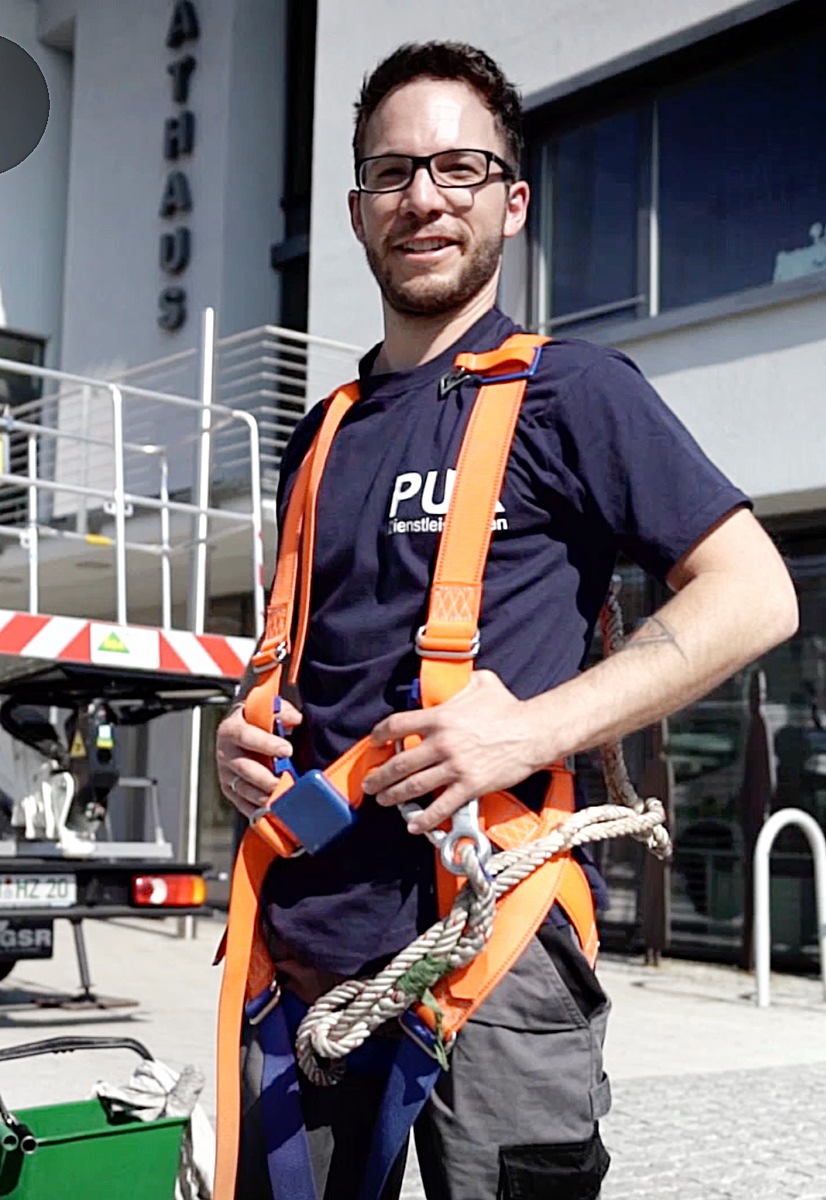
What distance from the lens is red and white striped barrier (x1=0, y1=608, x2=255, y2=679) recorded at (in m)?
7.35

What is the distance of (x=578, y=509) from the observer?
79.7 inches

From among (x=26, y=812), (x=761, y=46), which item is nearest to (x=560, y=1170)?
(x=26, y=812)

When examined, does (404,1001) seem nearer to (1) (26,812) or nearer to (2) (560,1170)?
(2) (560,1170)

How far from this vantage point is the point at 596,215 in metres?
12.1

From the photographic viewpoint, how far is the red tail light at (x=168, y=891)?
7785mm

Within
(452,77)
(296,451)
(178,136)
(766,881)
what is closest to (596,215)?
(766,881)

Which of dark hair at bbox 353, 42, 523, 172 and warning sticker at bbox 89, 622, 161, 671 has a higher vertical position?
dark hair at bbox 353, 42, 523, 172

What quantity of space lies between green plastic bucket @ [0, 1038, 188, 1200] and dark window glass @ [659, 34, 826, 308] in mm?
8888

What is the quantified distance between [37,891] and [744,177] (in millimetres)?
6660

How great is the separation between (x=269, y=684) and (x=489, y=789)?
37 cm

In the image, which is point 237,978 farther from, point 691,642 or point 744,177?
point 744,177

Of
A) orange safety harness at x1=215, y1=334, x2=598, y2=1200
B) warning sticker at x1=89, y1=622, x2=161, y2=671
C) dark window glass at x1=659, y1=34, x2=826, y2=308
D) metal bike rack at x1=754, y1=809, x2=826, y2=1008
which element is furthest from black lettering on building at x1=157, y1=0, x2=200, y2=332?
orange safety harness at x1=215, y1=334, x2=598, y2=1200

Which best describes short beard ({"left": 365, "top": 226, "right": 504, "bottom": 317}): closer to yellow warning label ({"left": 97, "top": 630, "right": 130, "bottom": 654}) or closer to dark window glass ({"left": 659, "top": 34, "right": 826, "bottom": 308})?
yellow warning label ({"left": 97, "top": 630, "right": 130, "bottom": 654})

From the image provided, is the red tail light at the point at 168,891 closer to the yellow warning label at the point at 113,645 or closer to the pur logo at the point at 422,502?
the yellow warning label at the point at 113,645
